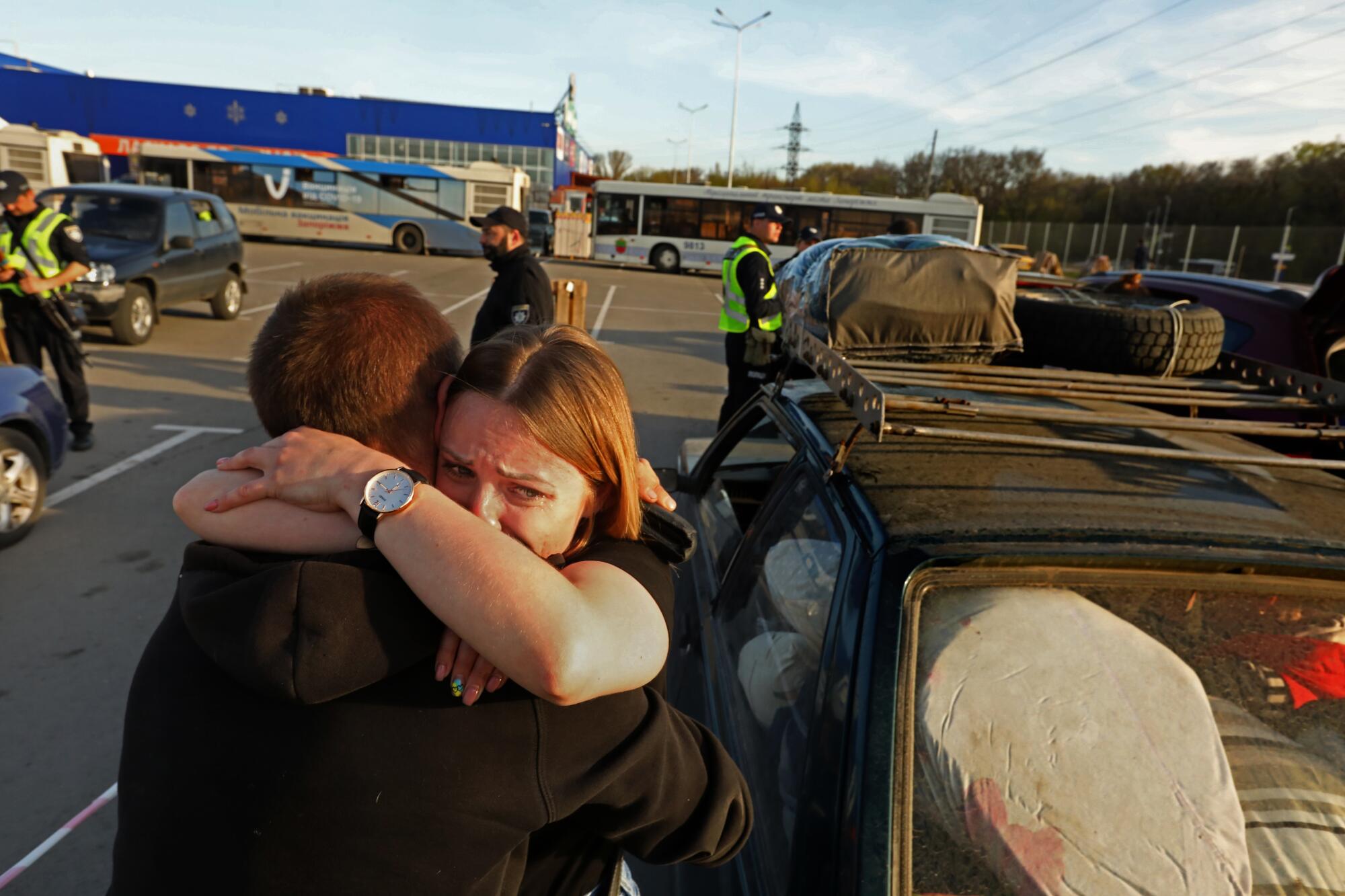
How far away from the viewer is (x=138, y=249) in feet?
34.9

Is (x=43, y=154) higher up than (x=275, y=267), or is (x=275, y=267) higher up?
(x=43, y=154)

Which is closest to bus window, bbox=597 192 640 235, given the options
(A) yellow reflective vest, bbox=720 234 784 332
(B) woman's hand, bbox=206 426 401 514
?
(A) yellow reflective vest, bbox=720 234 784 332

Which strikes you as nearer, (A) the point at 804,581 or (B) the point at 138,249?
(A) the point at 804,581

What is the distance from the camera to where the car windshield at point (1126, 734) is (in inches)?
53.2

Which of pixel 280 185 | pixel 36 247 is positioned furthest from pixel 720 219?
pixel 36 247

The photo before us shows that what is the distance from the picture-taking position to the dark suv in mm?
10289

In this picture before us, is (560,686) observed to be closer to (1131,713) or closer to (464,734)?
(464,734)

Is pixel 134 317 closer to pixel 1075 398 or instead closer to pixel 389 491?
pixel 1075 398

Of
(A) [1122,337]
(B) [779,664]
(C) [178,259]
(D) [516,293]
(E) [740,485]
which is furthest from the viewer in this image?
(C) [178,259]

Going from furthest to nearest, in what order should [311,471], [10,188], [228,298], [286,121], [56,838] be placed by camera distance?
[286,121] < [228,298] < [10,188] < [56,838] < [311,471]

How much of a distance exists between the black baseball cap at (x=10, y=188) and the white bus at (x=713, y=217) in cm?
2192

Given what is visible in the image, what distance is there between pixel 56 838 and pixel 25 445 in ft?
9.97

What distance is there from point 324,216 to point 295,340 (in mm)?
29393

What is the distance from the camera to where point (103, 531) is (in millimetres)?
5180
